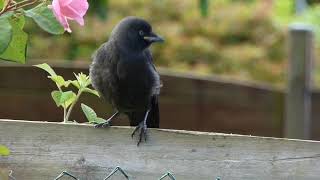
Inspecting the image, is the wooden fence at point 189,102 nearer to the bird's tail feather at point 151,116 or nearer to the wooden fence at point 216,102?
the wooden fence at point 216,102

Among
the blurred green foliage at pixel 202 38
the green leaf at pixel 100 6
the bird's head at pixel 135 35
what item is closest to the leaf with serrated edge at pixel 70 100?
the bird's head at pixel 135 35

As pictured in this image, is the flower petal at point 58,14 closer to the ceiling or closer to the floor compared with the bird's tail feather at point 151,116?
closer to the ceiling

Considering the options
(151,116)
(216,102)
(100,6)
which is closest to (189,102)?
(216,102)

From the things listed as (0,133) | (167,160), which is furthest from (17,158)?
(167,160)

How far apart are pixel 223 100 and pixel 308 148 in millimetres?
2599

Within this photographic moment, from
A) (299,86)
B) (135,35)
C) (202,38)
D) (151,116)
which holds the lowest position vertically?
(202,38)

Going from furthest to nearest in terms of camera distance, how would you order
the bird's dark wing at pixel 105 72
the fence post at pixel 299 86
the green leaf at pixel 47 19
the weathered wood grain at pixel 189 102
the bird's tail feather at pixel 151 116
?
the fence post at pixel 299 86, the weathered wood grain at pixel 189 102, the bird's tail feather at pixel 151 116, the bird's dark wing at pixel 105 72, the green leaf at pixel 47 19

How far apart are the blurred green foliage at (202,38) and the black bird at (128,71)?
3.43 m

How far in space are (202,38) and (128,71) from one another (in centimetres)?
447

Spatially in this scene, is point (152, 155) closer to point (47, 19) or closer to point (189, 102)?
point (47, 19)

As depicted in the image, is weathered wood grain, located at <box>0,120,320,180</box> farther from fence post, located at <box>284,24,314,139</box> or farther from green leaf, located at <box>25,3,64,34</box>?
fence post, located at <box>284,24,314,139</box>

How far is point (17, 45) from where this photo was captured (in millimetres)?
1822

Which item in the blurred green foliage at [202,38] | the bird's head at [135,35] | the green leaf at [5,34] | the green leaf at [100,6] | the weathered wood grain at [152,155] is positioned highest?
the green leaf at [5,34]

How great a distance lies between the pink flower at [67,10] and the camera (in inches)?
Answer: 67.8
